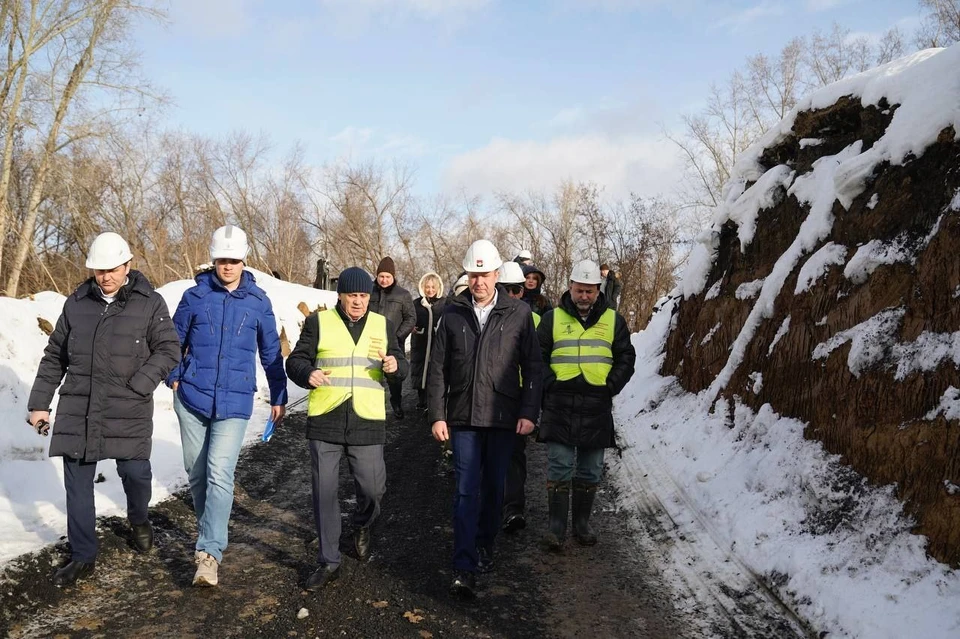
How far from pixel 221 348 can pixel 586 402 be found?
260cm

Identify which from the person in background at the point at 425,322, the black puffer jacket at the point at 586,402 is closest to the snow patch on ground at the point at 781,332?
the black puffer jacket at the point at 586,402

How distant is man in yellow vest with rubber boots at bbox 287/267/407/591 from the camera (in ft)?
15.0

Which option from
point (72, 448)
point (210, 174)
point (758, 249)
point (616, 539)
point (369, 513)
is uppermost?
point (210, 174)

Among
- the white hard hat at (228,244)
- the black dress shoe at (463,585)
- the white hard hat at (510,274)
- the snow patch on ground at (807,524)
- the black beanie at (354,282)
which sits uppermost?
the white hard hat at (228,244)

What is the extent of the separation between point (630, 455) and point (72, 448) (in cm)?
543

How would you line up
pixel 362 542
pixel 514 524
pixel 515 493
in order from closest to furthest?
1. pixel 362 542
2. pixel 514 524
3. pixel 515 493

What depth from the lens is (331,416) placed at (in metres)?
4.64

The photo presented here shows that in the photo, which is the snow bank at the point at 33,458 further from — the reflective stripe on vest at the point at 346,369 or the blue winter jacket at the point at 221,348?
the reflective stripe on vest at the point at 346,369

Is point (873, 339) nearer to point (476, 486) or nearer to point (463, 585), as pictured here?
point (476, 486)

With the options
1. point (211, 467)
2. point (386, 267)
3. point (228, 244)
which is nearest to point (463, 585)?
point (211, 467)

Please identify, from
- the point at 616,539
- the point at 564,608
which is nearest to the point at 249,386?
the point at 564,608

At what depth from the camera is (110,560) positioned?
15.6ft

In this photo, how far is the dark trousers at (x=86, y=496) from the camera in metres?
4.45

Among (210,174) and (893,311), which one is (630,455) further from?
(210,174)
